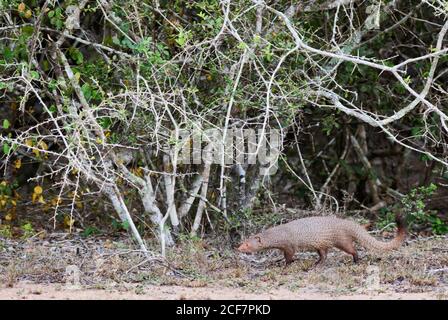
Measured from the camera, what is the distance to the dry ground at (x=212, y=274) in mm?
A: 5340

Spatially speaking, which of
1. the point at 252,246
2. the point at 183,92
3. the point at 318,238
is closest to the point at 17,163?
the point at 183,92

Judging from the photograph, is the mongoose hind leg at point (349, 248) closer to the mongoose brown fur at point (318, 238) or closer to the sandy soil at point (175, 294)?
the mongoose brown fur at point (318, 238)

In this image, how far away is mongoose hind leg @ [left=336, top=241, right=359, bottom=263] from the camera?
20.6 ft

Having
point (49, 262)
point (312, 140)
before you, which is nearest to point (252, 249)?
point (49, 262)

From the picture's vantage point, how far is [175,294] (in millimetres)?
5301

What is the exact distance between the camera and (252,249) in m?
6.40

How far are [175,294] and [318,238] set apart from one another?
1370 mm

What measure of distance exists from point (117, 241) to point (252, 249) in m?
1.52

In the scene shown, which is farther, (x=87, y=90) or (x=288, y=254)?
(x=87, y=90)

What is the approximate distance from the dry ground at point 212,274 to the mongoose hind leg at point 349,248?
56 mm

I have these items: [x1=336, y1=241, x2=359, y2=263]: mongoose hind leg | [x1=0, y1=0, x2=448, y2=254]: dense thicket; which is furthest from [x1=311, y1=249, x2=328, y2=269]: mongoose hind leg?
[x1=0, y1=0, x2=448, y2=254]: dense thicket

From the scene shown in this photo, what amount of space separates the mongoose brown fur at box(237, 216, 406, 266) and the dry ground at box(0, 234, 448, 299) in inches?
4.2

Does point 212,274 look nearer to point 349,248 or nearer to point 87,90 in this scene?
point 349,248

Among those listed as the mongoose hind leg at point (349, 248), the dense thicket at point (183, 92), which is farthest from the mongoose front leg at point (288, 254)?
the dense thicket at point (183, 92)
